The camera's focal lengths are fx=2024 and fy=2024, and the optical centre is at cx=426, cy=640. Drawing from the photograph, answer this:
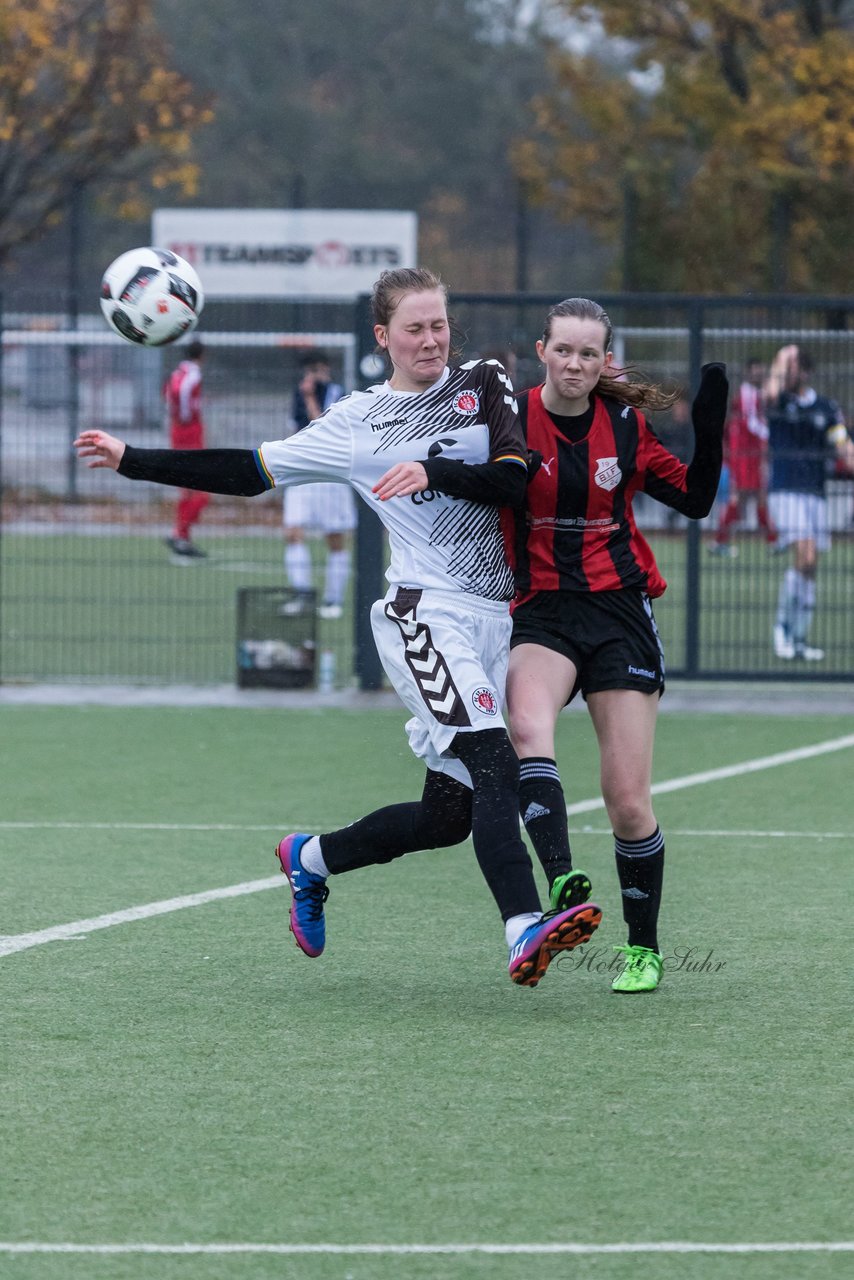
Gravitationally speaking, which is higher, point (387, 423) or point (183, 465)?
point (387, 423)

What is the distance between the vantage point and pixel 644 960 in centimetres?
576

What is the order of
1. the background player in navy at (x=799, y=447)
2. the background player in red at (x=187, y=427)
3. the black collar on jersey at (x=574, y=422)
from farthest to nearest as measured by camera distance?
1. the background player in red at (x=187, y=427)
2. the background player in navy at (x=799, y=447)
3. the black collar on jersey at (x=574, y=422)

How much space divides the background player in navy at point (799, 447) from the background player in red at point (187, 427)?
3.81 m

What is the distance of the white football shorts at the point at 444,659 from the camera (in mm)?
5316

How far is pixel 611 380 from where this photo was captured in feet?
18.6

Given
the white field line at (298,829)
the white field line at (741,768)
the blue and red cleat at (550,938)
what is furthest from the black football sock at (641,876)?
the white field line at (741,768)

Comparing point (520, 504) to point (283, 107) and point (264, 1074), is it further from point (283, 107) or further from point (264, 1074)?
point (283, 107)

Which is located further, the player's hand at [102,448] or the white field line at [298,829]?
the white field line at [298,829]

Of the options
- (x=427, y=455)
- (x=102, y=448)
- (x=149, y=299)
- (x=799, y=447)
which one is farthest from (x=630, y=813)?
(x=799, y=447)

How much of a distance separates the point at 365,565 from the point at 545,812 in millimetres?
7021

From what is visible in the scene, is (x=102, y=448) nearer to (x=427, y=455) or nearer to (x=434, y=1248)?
(x=427, y=455)

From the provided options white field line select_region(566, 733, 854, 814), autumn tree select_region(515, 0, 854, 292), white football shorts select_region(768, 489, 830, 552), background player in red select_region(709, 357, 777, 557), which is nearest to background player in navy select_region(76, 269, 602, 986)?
white field line select_region(566, 733, 854, 814)

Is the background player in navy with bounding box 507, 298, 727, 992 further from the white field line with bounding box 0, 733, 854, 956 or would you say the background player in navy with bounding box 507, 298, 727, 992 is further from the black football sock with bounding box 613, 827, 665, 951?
the white field line with bounding box 0, 733, 854, 956

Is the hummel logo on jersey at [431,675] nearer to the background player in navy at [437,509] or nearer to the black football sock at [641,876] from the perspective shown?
the background player in navy at [437,509]
